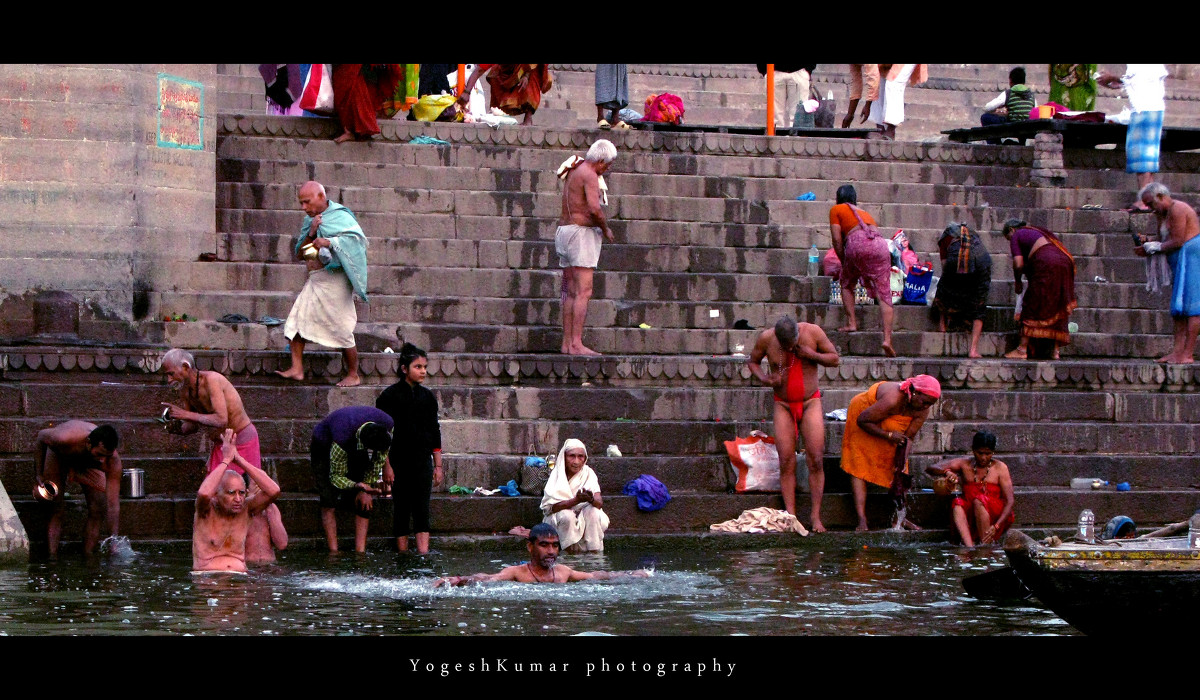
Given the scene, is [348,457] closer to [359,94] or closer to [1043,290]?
[359,94]

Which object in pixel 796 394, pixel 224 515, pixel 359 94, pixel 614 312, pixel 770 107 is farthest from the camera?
pixel 770 107

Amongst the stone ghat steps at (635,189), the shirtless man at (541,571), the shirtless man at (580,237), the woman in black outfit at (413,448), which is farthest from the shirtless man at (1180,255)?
the woman in black outfit at (413,448)

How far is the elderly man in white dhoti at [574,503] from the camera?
980 centimetres

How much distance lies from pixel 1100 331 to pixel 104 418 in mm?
7791

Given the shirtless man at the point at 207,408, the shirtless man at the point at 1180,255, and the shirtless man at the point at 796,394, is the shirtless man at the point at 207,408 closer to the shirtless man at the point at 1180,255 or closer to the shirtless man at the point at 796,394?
the shirtless man at the point at 796,394

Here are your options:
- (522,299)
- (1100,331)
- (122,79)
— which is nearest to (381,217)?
(522,299)

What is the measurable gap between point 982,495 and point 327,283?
4.54 meters

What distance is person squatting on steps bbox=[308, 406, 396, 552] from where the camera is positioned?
9539 millimetres

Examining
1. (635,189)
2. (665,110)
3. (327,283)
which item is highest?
(665,110)

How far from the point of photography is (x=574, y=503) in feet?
32.1

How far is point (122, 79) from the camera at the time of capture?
11.8 meters

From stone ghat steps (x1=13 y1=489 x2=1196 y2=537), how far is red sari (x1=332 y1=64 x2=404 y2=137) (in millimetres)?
4290

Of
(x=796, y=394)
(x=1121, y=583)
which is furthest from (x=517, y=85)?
(x=1121, y=583)

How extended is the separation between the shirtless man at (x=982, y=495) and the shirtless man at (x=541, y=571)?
284cm
